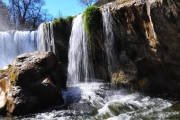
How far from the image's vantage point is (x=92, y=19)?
11312 millimetres

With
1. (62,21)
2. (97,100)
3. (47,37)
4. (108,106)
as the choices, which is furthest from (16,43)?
(108,106)

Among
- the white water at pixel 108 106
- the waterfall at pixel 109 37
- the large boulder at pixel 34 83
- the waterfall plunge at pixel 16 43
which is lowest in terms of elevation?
the white water at pixel 108 106

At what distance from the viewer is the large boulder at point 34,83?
8734 millimetres

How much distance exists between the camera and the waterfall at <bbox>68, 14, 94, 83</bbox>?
12.3 meters

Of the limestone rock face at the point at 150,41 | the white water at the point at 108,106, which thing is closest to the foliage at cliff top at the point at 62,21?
the limestone rock face at the point at 150,41

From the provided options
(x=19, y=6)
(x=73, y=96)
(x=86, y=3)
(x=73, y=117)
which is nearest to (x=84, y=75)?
(x=73, y=96)

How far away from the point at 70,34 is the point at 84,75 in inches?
112

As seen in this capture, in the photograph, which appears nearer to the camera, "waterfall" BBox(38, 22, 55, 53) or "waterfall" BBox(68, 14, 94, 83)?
"waterfall" BBox(68, 14, 94, 83)

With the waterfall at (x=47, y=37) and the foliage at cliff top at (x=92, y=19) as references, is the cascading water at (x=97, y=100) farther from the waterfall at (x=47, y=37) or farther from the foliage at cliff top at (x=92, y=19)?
the waterfall at (x=47, y=37)

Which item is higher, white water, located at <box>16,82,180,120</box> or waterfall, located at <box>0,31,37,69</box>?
waterfall, located at <box>0,31,37,69</box>

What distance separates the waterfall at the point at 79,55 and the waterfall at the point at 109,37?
124 cm

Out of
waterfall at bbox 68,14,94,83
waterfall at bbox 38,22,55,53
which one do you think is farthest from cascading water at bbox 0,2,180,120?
waterfall at bbox 38,22,55,53

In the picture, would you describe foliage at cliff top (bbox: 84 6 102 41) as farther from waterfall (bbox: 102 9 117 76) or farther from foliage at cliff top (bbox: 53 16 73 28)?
foliage at cliff top (bbox: 53 16 73 28)

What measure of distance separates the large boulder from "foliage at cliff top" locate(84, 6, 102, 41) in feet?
7.52
